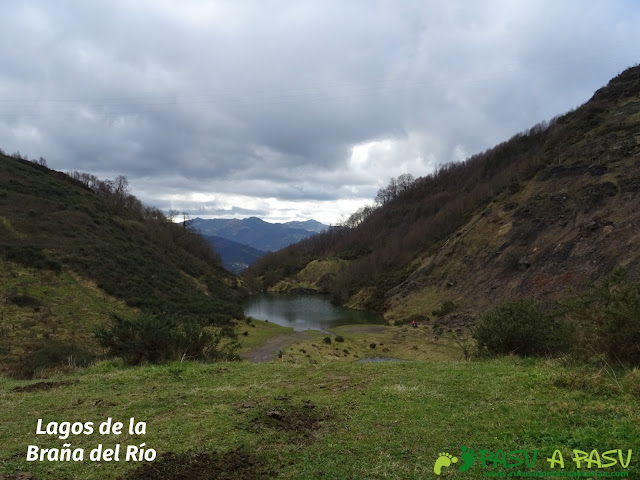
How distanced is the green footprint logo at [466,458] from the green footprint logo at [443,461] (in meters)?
0.11

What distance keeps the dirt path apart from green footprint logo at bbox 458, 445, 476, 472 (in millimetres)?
20722

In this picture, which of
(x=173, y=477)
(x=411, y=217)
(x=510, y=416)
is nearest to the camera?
(x=173, y=477)

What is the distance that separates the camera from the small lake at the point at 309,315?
55.8 meters

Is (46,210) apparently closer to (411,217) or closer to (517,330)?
(517,330)

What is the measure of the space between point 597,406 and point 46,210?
5541 cm

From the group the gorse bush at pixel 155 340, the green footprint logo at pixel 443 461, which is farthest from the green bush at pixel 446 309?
the green footprint logo at pixel 443 461

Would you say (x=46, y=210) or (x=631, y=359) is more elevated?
(x=46, y=210)

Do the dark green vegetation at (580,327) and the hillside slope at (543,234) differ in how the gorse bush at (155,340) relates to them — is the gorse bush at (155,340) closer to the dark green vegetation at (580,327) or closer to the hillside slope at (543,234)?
the dark green vegetation at (580,327)

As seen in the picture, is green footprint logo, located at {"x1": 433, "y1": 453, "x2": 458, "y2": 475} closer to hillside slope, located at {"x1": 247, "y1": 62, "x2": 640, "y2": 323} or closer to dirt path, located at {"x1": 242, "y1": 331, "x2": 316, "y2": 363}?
dirt path, located at {"x1": 242, "y1": 331, "x2": 316, "y2": 363}

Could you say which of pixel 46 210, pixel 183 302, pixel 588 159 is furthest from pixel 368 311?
pixel 46 210

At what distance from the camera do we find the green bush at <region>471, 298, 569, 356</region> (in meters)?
11.4

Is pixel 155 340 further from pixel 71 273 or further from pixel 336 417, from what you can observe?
pixel 71 273

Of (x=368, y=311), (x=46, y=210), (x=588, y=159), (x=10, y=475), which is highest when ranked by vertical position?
(x=588, y=159)

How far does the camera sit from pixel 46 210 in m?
46.7
